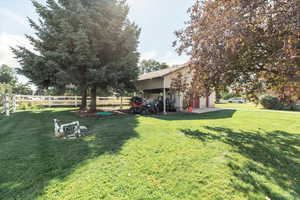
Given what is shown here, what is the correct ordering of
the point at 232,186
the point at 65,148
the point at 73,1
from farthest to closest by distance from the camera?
the point at 73,1 → the point at 65,148 → the point at 232,186

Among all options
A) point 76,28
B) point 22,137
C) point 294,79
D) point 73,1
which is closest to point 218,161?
point 294,79

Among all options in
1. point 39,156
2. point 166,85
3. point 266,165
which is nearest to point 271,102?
point 166,85

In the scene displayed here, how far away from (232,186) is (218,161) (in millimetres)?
848

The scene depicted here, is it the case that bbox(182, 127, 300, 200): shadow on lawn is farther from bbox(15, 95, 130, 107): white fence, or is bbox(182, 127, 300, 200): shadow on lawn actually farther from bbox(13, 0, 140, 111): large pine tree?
bbox(15, 95, 130, 107): white fence

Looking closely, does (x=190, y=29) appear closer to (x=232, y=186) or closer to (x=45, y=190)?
(x=232, y=186)

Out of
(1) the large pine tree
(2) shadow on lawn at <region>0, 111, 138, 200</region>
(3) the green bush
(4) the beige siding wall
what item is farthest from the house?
(2) shadow on lawn at <region>0, 111, 138, 200</region>

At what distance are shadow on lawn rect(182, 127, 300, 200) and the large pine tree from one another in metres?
7.82

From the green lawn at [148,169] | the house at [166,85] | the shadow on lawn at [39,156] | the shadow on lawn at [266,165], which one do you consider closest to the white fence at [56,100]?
the house at [166,85]

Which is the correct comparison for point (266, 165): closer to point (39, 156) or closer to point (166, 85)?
point (39, 156)

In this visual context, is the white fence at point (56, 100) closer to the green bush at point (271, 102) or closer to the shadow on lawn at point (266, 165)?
the shadow on lawn at point (266, 165)

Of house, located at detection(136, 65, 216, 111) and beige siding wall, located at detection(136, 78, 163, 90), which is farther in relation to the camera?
beige siding wall, located at detection(136, 78, 163, 90)

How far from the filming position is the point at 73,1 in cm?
911

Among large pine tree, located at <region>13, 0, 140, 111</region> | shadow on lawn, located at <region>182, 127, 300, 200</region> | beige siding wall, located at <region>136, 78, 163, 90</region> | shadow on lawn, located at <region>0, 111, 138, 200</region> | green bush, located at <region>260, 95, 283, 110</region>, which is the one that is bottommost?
shadow on lawn, located at <region>182, 127, 300, 200</region>

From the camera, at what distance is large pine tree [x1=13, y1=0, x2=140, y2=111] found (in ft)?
29.6
